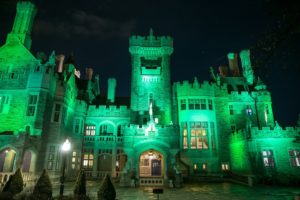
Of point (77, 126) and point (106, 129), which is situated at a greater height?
point (77, 126)

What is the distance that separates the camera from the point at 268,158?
77.3 ft

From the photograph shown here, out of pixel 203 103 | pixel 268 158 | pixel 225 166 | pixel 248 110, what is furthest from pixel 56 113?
pixel 248 110

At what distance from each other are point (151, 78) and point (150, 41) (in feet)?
20.5

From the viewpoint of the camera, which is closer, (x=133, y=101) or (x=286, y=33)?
(x=286, y=33)

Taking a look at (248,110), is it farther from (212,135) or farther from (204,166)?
(204,166)

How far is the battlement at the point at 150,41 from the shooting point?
31547 millimetres

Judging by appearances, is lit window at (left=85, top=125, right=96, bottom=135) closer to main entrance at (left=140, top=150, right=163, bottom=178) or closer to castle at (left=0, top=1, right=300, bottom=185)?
castle at (left=0, top=1, right=300, bottom=185)

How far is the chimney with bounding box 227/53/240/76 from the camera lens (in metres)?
36.7

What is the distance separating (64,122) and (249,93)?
26657 millimetres

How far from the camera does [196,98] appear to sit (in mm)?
28859

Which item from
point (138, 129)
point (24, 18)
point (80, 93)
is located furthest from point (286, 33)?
point (24, 18)

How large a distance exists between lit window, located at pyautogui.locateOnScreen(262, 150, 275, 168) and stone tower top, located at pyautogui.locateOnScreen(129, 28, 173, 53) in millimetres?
19266

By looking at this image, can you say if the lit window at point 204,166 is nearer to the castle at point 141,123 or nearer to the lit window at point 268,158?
the castle at point 141,123

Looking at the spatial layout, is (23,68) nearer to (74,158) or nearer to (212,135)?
(74,158)
